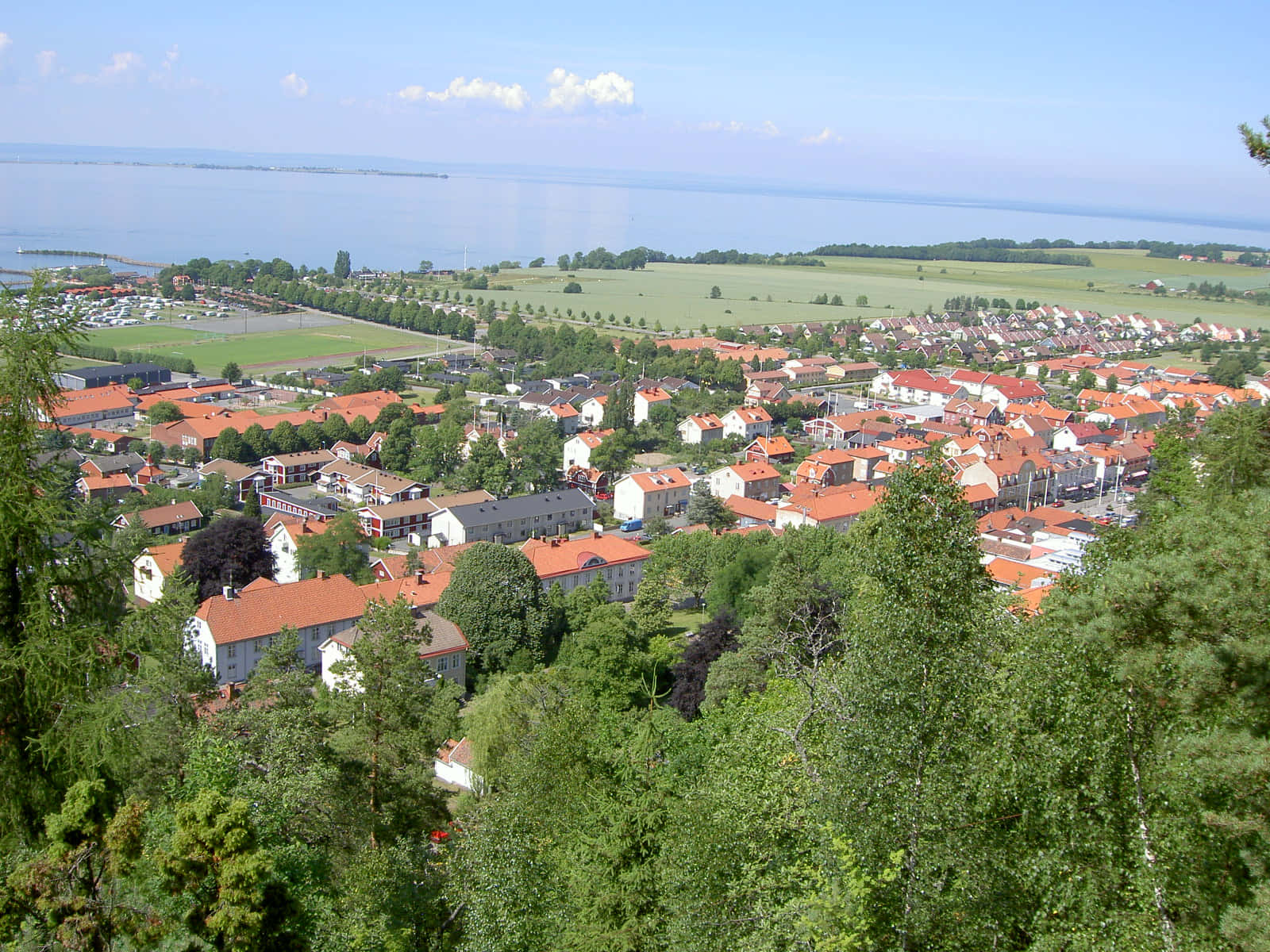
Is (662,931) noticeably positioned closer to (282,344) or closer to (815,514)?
(815,514)

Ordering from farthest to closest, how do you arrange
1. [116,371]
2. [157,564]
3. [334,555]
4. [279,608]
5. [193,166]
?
[193,166] → [116,371] → [334,555] → [157,564] → [279,608]

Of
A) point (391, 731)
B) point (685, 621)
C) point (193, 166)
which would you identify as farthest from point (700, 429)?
point (193, 166)

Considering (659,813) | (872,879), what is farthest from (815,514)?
(872,879)

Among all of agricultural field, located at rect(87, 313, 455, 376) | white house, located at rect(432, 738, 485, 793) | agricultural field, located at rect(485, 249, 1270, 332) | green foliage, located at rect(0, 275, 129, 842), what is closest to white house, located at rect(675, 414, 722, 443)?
agricultural field, located at rect(87, 313, 455, 376)

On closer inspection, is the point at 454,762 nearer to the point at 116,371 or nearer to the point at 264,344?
the point at 116,371

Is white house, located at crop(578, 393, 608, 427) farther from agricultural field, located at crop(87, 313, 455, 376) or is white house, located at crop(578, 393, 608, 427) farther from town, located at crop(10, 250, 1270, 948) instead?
agricultural field, located at crop(87, 313, 455, 376)

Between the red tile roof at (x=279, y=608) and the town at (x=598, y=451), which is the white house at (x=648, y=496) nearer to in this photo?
the town at (x=598, y=451)
